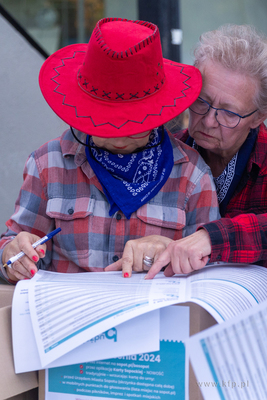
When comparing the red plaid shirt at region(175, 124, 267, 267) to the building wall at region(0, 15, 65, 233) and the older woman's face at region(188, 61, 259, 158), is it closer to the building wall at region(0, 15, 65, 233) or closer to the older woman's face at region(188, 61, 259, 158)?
the older woman's face at region(188, 61, 259, 158)

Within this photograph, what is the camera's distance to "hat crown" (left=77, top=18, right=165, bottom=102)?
34.7 inches

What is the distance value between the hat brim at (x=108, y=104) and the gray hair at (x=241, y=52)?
0.16m

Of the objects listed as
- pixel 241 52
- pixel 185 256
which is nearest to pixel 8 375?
pixel 185 256

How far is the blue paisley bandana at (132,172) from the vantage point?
1.11 metres

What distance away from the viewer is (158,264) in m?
0.86

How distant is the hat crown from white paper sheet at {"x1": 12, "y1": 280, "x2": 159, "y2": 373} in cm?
51

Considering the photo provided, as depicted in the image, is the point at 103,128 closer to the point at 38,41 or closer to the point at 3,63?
the point at 3,63

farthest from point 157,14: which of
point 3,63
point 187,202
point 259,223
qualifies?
point 259,223

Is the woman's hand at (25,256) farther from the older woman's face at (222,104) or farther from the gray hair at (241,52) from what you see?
the gray hair at (241,52)

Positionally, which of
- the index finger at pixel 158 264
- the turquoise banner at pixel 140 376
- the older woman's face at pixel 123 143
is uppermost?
the older woman's face at pixel 123 143

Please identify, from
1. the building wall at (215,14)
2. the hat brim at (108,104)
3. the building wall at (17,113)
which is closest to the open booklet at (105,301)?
the hat brim at (108,104)

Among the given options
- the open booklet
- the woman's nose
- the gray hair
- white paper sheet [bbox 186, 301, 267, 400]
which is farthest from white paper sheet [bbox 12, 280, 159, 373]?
the gray hair

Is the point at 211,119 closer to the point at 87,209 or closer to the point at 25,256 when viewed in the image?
the point at 87,209

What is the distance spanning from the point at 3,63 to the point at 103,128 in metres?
1.54
